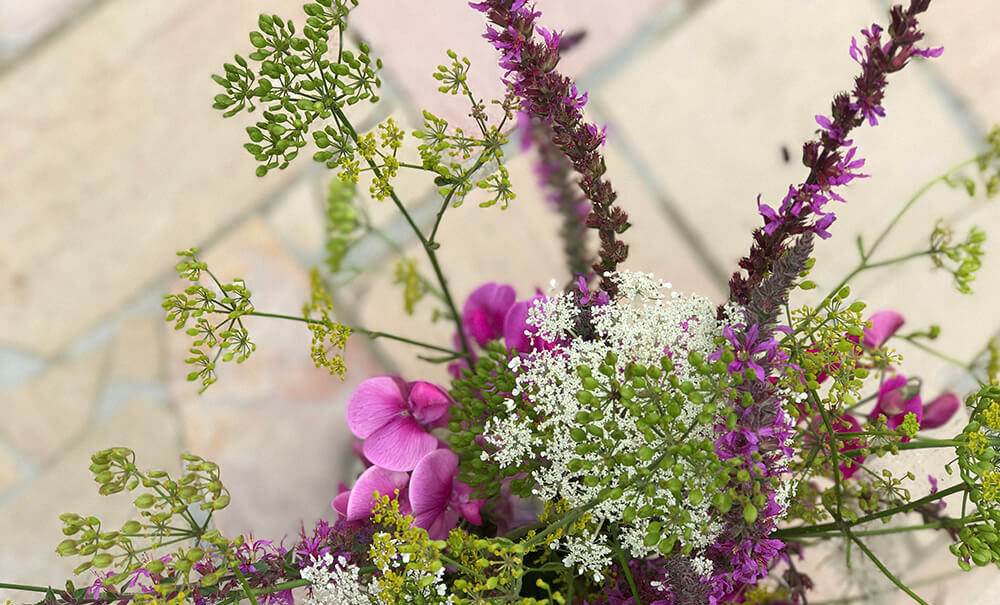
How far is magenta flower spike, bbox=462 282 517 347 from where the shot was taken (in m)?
0.53

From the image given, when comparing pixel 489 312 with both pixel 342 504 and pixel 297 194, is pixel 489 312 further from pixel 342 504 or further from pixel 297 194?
pixel 297 194

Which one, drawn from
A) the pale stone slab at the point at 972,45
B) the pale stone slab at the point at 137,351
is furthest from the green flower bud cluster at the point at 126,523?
the pale stone slab at the point at 972,45

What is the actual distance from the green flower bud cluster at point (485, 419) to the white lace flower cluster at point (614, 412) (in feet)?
0.04

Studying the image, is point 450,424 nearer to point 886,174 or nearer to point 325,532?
point 325,532

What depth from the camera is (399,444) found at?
45 centimetres

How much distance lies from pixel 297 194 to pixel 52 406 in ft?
1.27

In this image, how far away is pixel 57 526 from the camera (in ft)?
2.84

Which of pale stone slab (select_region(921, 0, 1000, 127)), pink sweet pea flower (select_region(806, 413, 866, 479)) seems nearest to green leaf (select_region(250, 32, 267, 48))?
pink sweet pea flower (select_region(806, 413, 866, 479))

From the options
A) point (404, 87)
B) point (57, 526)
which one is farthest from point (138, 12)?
point (57, 526)

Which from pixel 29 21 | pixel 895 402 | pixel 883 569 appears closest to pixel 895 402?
pixel 895 402

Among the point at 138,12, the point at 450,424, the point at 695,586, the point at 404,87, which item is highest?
the point at 138,12

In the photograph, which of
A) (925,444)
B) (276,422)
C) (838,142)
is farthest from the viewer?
(276,422)

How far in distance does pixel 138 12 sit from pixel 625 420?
0.95 m

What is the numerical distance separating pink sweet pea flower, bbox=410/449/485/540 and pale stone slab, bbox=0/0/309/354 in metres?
0.64
